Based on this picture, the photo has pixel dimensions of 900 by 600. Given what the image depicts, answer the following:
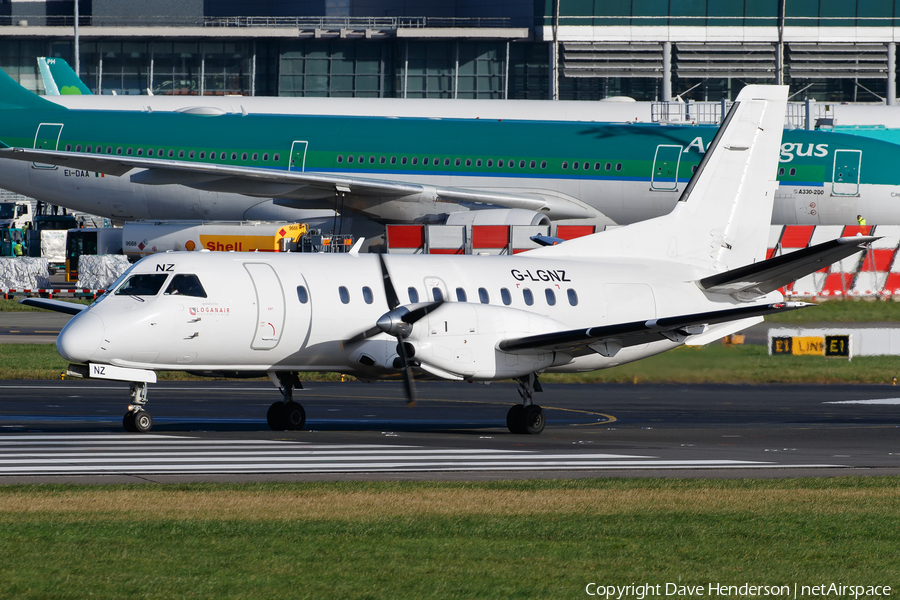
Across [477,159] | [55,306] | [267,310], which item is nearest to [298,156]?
[477,159]

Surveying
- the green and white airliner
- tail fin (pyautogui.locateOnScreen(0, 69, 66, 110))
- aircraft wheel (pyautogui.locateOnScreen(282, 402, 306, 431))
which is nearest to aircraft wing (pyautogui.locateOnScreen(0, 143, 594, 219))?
the green and white airliner

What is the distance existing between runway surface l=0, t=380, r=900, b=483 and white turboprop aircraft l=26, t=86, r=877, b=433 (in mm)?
1220

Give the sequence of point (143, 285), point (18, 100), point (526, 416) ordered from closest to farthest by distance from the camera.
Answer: point (143, 285)
point (526, 416)
point (18, 100)

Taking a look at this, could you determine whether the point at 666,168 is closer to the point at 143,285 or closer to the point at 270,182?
the point at 270,182

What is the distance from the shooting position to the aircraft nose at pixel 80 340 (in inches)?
720

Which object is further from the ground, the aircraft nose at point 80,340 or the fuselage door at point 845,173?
the fuselage door at point 845,173

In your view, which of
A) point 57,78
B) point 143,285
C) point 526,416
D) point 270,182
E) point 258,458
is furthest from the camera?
point 57,78

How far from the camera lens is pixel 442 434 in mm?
20875

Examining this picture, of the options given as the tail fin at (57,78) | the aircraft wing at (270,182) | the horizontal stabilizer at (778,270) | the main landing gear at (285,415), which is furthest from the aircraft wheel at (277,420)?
the tail fin at (57,78)

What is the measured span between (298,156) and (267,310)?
82.0 ft

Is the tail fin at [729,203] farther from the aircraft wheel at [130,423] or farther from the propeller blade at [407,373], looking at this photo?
the aircraft wheel at [130,423]

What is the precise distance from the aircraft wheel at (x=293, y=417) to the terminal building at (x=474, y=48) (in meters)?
76.7

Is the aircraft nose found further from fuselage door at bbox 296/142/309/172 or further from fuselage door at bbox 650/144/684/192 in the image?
fuselage door at bbox 650/144/684/192

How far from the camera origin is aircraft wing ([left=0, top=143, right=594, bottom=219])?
39.5 meters
